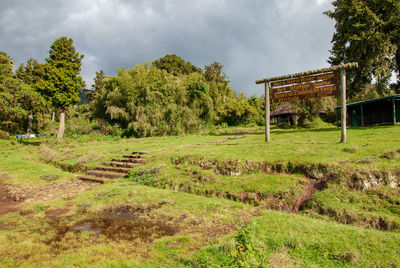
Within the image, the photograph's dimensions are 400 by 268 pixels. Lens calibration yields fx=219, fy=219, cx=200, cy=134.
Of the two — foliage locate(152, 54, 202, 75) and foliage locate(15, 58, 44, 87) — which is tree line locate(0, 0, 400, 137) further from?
foliage locate(152, 54, 202, 75)

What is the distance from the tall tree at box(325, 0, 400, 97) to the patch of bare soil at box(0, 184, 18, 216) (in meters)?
22.9

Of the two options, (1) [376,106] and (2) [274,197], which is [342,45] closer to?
(1) [376,106]

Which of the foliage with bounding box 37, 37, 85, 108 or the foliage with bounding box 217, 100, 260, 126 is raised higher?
the foliage with bounding box 37, 37, 85, 108

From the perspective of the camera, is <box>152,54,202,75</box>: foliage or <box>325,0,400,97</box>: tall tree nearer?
<box>325,0,400,97</box>: tall tree

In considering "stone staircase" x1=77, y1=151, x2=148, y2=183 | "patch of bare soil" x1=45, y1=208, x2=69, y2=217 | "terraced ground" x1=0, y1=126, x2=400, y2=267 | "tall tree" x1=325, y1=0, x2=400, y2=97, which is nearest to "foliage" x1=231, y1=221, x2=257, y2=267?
"terraced ground" x1=0, y1=126, x2=400, y2=267

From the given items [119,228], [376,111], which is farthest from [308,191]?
[376,111]

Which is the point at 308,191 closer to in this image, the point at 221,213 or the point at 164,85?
the point at 221,213

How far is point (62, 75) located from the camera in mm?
24891

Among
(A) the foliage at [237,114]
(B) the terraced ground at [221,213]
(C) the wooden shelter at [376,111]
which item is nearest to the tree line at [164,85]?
(C) the wooden shelter at [376,111]

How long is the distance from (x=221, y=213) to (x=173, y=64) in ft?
146

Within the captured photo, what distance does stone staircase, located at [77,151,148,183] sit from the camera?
9.78 metres

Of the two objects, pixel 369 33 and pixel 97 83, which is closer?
pixel 369 33

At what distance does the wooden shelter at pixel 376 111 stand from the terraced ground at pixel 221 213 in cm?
1507

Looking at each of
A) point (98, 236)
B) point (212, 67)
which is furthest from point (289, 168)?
point (212, 67)
